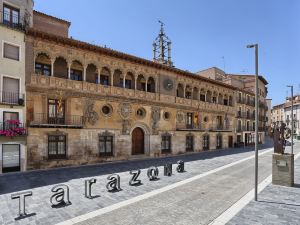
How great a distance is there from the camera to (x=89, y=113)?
69.4 ft

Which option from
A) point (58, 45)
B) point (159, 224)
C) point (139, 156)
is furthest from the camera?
point (139, 156)

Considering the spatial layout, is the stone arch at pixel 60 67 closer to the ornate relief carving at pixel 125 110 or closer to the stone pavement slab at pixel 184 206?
the ornate relief carving at pixel 125 110

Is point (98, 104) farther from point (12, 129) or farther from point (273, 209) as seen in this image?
point (273, 209)

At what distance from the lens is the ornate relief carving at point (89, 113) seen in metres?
20.9

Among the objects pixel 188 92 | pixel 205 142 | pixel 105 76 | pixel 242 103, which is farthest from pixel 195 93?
pixel 105 76

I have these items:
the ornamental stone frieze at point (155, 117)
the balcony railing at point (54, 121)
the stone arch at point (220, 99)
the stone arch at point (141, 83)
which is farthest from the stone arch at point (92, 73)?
the stone arch at point (220, 99)

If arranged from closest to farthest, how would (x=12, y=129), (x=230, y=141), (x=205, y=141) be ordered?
(x=12, y=129) < (x=205, y=141) < (x=230, y=141)

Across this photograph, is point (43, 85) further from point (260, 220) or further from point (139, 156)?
point (260, 220)

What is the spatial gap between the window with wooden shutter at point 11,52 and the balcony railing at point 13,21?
5.23 ft

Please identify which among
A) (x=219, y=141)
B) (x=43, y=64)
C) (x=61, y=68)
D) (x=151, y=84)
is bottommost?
(x=219, y=141)

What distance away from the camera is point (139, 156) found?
82.6ft

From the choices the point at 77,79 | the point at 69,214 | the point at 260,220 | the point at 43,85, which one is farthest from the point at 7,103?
the point at 260,220

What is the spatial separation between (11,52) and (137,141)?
15.0m

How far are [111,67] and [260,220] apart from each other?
1898 cm
